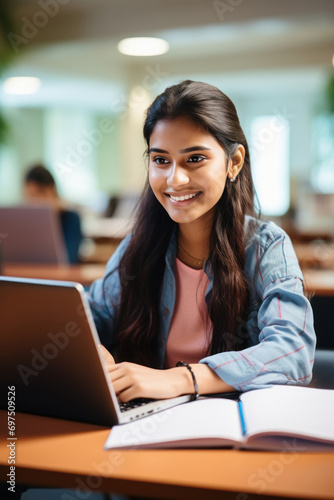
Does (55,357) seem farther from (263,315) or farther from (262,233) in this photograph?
(262,233)

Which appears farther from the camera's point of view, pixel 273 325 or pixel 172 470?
pixel 273 325

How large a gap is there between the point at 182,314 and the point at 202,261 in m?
0.15

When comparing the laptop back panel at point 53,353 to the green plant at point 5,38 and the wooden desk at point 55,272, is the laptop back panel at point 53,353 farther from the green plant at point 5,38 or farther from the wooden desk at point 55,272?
the green plant at point 5,38

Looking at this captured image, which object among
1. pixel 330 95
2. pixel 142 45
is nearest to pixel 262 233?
pixel 142 45

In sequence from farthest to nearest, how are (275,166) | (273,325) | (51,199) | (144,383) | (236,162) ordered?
(275,166), (51,199), (236,162), (273,325), (144,383)

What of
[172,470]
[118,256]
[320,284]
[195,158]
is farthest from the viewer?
[320,284]

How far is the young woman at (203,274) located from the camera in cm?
110

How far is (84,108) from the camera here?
11602 millimetres

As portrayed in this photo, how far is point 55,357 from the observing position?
90 centimetres

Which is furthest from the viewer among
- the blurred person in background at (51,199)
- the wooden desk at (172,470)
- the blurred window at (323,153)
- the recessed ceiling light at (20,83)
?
the blurred window at (323,153)

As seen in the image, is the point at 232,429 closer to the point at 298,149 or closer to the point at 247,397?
the point at 247,397

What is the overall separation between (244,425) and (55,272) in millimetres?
1767

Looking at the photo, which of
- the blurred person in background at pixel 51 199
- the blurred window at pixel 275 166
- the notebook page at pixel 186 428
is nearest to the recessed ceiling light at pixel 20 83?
the blurred person in background at pixel 51 199

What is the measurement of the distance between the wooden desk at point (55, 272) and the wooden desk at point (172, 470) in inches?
58.2
